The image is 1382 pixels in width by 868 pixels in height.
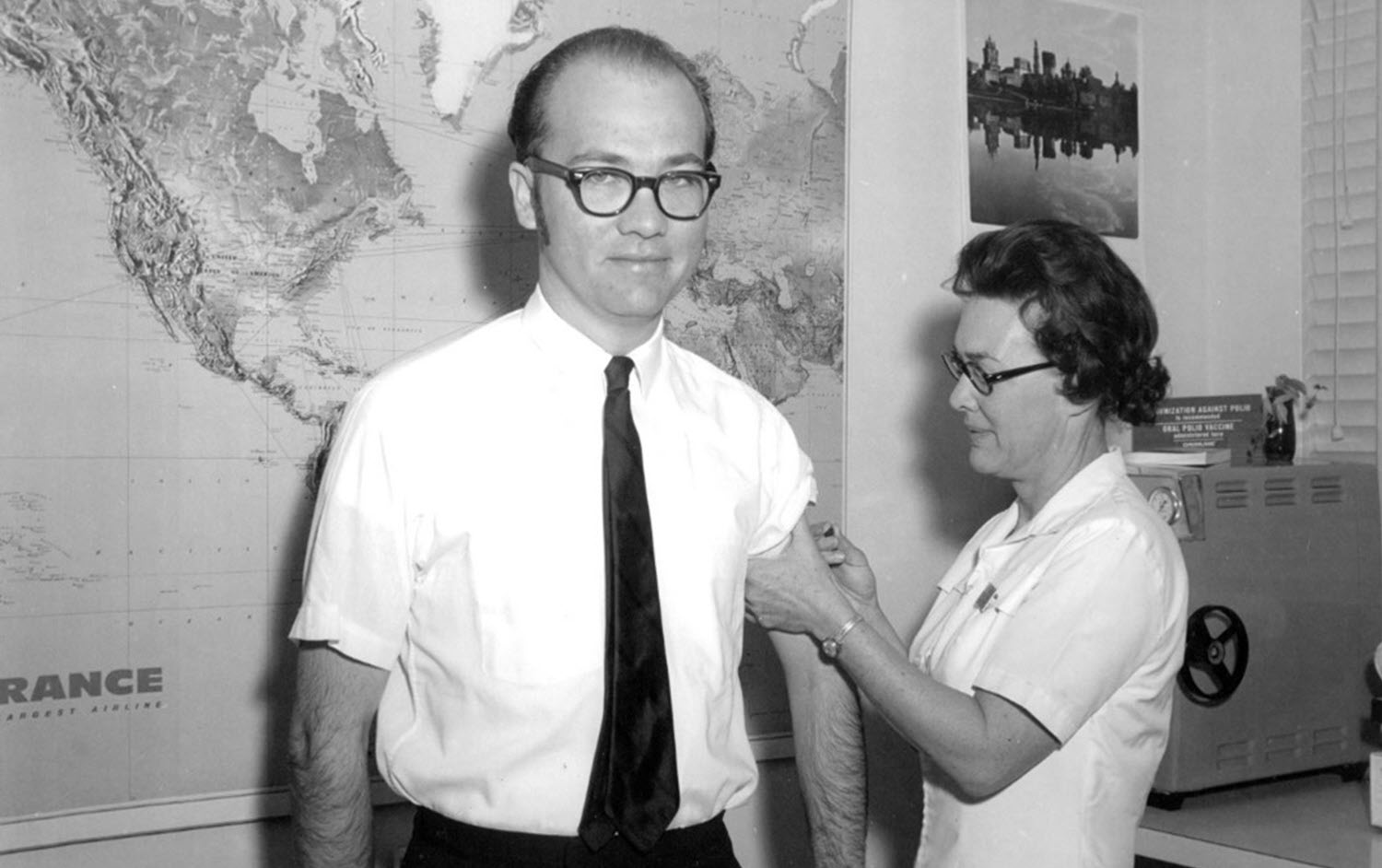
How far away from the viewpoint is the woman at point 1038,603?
1865 mm

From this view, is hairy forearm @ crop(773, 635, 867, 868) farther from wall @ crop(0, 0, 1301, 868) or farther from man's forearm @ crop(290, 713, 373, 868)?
wall @ crop(0, 0, 1301, 868)

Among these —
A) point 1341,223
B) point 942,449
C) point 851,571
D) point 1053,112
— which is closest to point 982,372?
point 851,571

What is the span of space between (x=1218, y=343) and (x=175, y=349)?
242cm

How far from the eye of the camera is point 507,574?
1509 millimetres

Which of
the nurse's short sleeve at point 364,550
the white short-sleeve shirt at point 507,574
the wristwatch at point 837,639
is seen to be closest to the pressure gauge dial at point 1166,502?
the wristwatch at point 837,639

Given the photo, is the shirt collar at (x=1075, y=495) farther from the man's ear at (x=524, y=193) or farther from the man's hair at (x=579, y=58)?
the man's ear at (x=524, y=193)

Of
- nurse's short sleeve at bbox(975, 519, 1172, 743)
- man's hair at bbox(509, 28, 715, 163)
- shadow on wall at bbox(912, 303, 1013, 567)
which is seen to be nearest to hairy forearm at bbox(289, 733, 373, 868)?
man's hair at bbox(509, 28, 715, 163)

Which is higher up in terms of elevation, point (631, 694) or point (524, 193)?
point (524, 193)

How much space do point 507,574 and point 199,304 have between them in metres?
0.83

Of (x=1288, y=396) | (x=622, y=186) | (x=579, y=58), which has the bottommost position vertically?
(x=1288, y=396)

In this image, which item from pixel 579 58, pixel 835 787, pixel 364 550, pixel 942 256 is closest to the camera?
pixel 364 550

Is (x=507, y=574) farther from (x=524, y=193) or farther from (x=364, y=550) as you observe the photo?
(x=524, y=193)

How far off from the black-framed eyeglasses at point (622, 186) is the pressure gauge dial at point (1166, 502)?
1338 mm

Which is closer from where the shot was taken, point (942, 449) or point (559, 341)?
point (559, 341)
